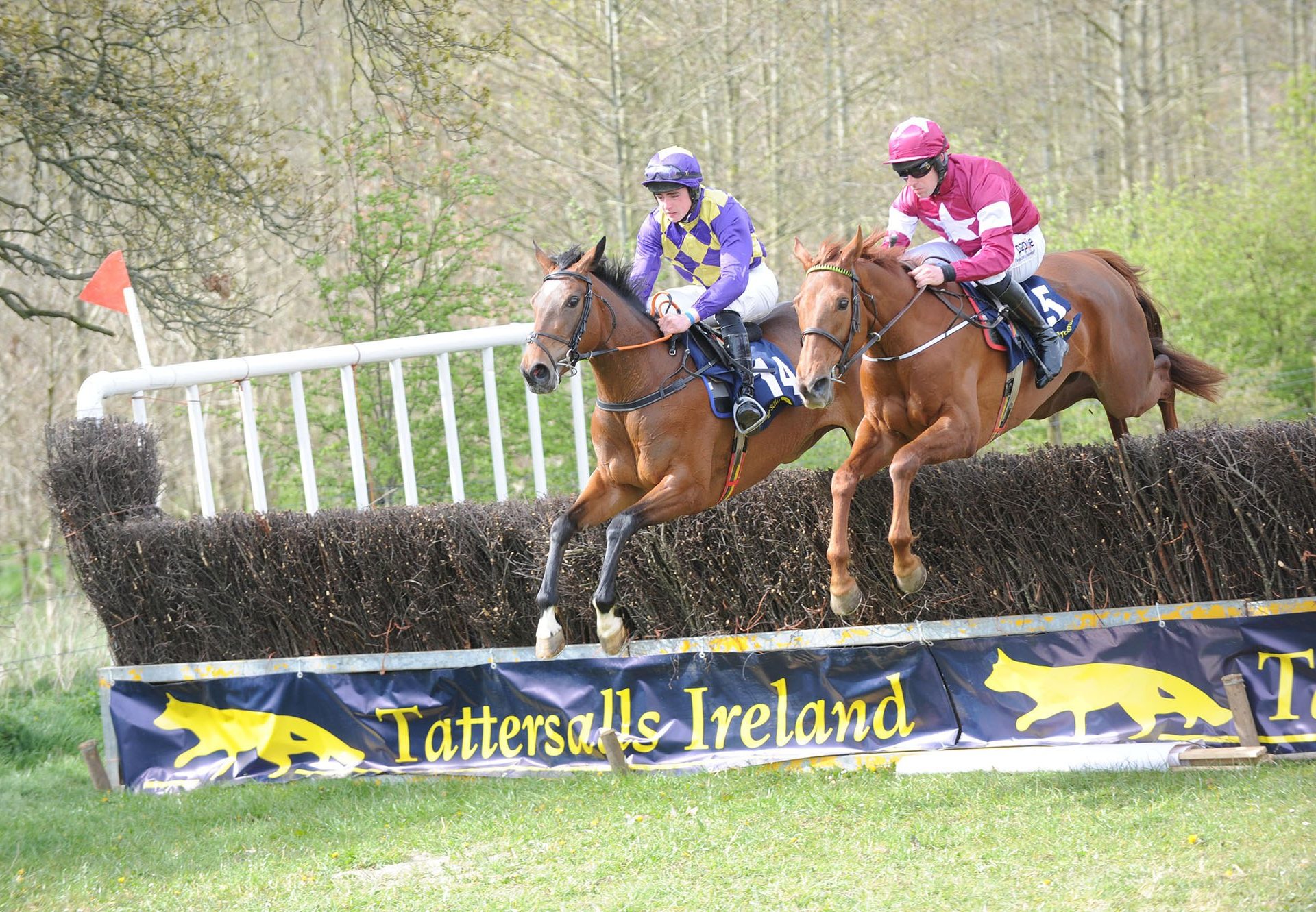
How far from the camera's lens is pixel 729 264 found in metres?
5.78

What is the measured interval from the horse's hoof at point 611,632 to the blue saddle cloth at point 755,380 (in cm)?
104

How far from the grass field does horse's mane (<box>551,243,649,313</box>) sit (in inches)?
88.8

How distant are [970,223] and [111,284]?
205 inches

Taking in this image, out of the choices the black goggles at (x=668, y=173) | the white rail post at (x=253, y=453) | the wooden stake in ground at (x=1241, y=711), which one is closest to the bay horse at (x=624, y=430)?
the black goggles at (x=668, y=173)

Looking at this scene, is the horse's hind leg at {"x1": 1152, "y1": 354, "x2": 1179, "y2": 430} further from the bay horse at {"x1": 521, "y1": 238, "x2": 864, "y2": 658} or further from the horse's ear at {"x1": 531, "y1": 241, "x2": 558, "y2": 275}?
the horse's ear at {"x1": 531, "y1": 241, "x2": 558, "y2": 275}

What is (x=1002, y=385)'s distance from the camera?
5812mm

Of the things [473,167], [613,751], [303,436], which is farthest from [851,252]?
[473,167]

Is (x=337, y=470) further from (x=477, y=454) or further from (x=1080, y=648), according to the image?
(x=1080, y=648)

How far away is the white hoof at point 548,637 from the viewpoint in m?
5.54

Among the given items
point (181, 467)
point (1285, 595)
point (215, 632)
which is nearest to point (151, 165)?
point (215, 632)

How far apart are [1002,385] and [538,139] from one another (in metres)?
10.8

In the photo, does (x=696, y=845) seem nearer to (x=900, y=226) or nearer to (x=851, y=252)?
(x=851, y=252)

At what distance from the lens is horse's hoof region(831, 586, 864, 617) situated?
536 centimetres

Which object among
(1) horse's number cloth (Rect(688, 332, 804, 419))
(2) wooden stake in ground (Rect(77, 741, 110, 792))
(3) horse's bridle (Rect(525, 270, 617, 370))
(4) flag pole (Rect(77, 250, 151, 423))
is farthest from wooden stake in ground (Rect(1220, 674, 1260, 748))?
(4) flag pole (Rect(77, 250, 151, 423))
